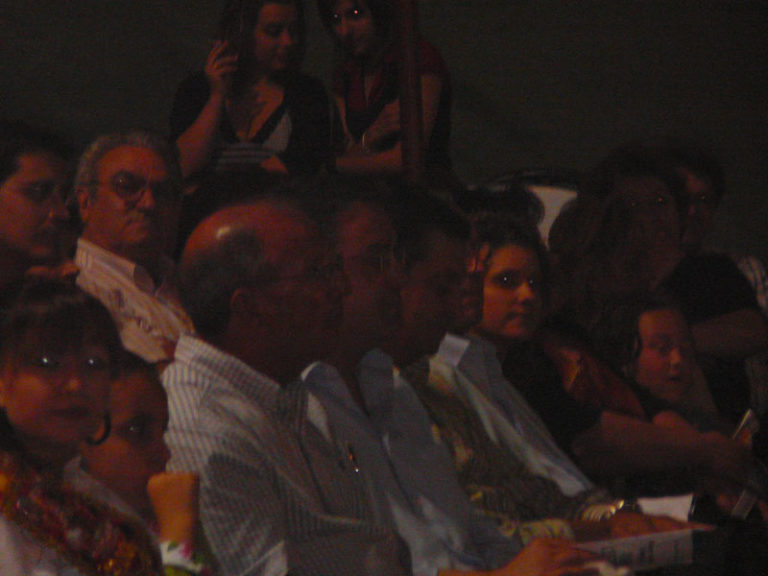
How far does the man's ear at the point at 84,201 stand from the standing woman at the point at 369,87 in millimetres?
890

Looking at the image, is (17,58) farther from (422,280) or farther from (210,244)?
(422,280)

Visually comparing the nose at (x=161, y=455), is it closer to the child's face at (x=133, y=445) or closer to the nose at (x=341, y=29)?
the child's face at (x=133, y=445)

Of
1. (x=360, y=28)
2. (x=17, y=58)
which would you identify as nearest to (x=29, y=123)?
(x=17, y=58)

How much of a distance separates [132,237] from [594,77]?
2.41 m

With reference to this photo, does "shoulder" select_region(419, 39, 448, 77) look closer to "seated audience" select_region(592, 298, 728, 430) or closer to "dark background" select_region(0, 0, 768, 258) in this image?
"dark background" select_region(0, 0, 768, 258)

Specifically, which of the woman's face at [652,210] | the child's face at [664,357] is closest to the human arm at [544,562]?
the child's face at [664,357]

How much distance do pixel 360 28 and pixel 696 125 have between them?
1.79 m

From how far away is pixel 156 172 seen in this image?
2.91 metres

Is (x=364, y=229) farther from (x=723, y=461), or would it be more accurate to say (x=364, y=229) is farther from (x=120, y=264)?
(x=723, y=461)

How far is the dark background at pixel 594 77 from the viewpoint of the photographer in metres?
4.09

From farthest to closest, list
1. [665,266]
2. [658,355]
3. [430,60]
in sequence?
[665,266], [658,355], [430,60]

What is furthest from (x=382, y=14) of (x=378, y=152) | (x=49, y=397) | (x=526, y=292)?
(x=49, y=397)

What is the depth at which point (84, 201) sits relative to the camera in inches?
107

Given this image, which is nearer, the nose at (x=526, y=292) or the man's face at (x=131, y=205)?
the man's face at (x=131, y=205)
